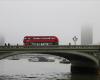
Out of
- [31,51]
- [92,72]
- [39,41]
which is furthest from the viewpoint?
[39,41]

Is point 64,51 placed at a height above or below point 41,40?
below

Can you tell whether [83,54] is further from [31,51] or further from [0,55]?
[0,55]

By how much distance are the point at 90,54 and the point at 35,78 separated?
1148cm

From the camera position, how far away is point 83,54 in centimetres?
5319

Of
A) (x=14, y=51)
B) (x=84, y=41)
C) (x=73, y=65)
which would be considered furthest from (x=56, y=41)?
(x=84, y=41)

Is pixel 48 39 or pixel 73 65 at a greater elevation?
pixel 48 39

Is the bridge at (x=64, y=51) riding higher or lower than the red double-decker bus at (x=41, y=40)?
lower

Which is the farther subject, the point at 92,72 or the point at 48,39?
the point at 48,39

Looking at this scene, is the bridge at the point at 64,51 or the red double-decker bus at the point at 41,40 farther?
the red double-decker bus at the point at 41,40

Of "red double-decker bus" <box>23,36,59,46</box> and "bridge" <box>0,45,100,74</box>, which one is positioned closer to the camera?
"bridge" <box>0,45,100,74</box>

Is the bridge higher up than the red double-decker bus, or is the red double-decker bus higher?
the red double-decker bus

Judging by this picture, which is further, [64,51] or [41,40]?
[41,40]

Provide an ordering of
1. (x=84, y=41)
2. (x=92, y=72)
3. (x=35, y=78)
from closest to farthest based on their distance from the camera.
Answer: (x=35, y=78) → (x=92, y=72) → (x=84, y=41)

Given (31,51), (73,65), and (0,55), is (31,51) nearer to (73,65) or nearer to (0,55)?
(0,55)
